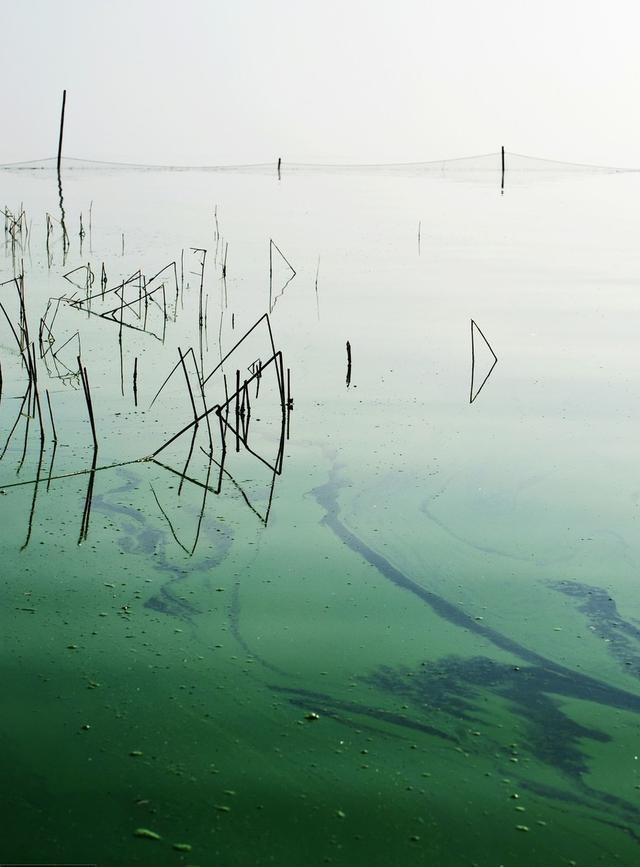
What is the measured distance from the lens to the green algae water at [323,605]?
4.83ft

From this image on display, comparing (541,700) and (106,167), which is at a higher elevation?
(106,167)

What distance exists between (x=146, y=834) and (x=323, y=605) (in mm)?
814

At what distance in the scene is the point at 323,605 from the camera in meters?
2.15

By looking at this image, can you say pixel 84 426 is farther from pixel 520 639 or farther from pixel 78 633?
pixel 520 639

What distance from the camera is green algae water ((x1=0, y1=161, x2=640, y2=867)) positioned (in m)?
1.47

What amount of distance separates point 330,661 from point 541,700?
403 mm

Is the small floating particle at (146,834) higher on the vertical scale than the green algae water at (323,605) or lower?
lower

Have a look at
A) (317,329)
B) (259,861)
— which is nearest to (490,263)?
(317,329)

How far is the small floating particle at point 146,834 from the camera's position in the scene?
4.59 feet

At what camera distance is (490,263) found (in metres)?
8.80

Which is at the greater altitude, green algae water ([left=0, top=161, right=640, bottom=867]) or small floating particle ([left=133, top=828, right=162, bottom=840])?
green algae water ([left=0, top=161, right=640, bottom=867])

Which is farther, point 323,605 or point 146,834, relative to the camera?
point 323,605

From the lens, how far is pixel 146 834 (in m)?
1.41

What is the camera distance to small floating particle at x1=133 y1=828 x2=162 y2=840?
4.59 feet
